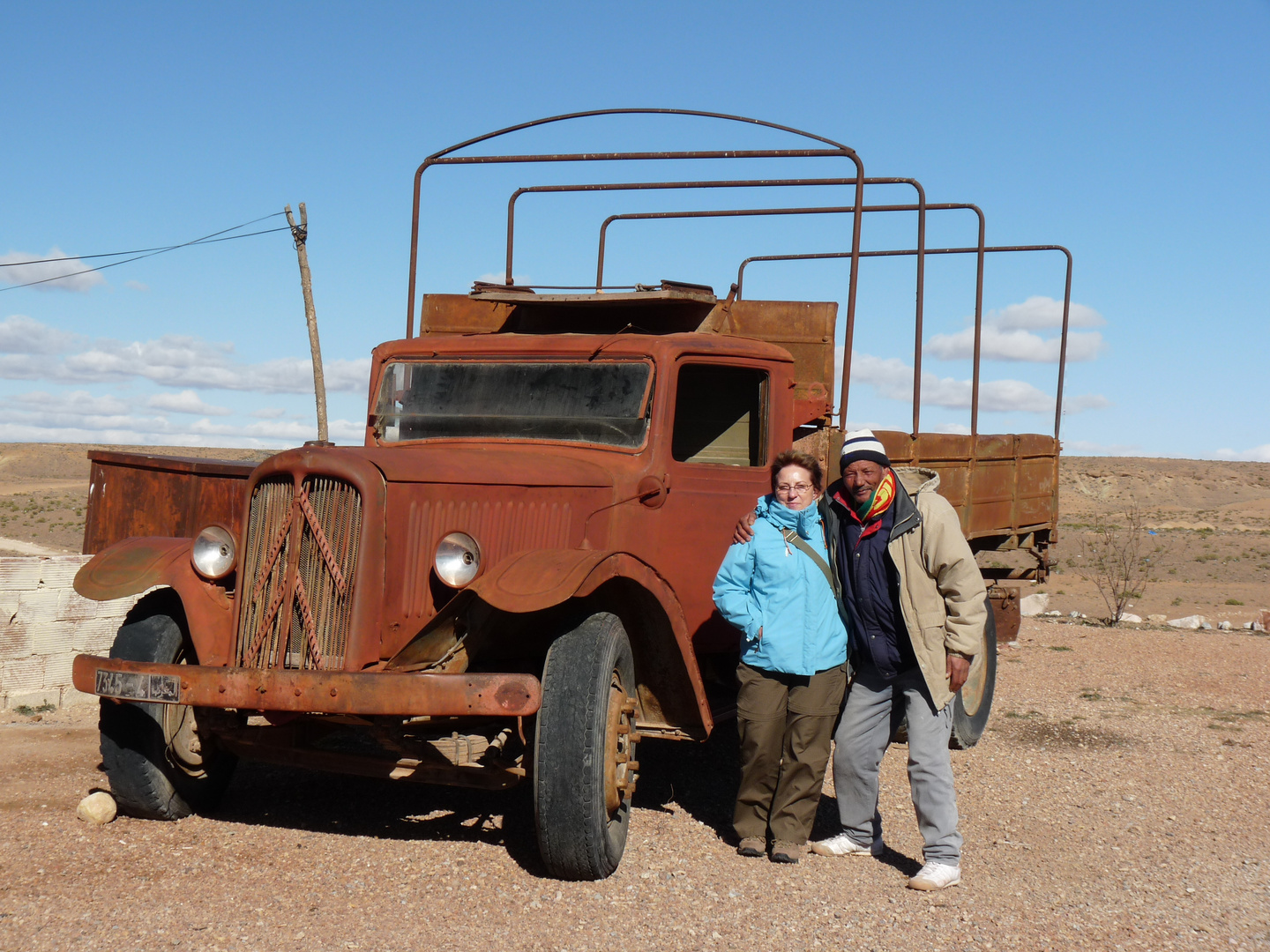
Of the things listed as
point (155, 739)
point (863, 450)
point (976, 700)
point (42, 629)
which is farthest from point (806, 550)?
point (42, 629)

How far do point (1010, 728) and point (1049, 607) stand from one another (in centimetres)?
1148

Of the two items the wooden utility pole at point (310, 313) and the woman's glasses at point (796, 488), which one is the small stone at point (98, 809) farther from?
the wooden utility pole at point (310, 313)

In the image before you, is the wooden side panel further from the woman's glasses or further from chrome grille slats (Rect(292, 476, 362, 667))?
the woman's glasses

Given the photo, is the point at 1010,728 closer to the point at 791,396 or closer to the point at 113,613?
the point at 791,396

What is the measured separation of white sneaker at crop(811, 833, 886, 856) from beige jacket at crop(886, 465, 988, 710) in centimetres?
80

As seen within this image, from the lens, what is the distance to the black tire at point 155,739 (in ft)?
15.6

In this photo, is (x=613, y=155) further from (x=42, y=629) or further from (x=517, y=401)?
(x=42, y=629)

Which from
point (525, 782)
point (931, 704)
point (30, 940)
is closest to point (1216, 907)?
point (931, 704)

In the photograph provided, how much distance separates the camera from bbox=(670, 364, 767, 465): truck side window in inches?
223

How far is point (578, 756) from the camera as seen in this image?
161 inches

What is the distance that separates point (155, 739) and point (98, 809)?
0.44 m

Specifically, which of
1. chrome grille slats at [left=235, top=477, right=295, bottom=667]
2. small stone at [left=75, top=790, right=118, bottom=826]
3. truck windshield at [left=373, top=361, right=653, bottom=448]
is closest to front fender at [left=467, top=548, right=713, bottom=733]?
chrome grille slats at [left=235, top=477, right=295, bottom=667]

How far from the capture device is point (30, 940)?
355 centimetres

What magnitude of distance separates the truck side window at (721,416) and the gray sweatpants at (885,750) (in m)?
1.47
